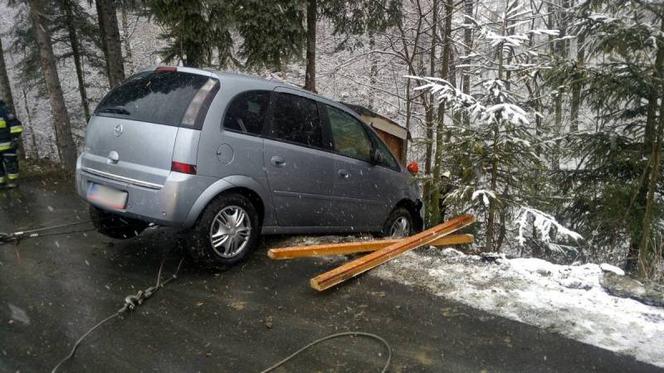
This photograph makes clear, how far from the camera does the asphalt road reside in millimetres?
2963

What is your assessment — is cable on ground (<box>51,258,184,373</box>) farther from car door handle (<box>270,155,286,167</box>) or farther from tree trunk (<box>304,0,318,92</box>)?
tree trunk (<box>304,0,318,92</box>)

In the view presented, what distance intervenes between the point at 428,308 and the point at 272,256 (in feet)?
4.93

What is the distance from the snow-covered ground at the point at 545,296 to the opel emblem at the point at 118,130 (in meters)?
2.74

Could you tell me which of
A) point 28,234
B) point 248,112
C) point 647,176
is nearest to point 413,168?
point 248,112

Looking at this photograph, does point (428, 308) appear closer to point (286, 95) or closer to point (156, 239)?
point (286, 95)

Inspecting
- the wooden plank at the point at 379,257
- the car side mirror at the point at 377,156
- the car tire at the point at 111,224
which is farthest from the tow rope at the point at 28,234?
the car side mirror at the point at 377,156

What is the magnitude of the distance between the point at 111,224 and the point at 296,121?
93.1 inches

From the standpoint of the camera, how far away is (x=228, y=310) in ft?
12.0

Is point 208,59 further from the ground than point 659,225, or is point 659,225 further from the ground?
point 208,59

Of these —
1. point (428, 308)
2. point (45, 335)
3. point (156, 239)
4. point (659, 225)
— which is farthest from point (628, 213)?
point (45, 335)

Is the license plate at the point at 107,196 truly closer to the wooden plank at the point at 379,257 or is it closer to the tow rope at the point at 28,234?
the tow rope at the point at 28,234

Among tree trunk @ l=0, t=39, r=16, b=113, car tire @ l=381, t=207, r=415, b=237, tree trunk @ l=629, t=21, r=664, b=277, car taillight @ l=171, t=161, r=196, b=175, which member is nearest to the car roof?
car taillight @ l=171, t=161, r=196, b=175

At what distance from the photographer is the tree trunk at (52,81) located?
993cm

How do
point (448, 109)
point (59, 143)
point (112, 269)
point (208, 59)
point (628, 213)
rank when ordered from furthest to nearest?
point (59, 143) → point (208, 59) → point (628, 213) → point (448, 109) → point (112, 269)
